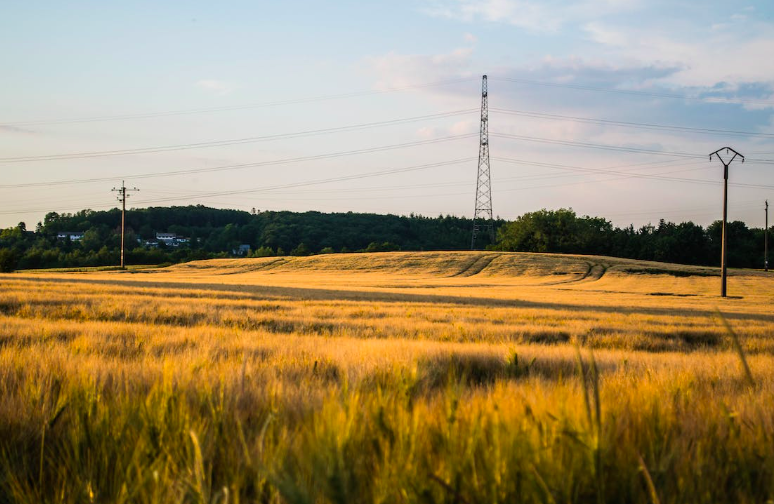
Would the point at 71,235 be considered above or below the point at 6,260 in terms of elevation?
above

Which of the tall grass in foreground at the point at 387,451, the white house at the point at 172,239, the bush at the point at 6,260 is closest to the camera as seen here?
the tall grass in foreground at the point at 387,451

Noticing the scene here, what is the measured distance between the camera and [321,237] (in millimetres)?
135625

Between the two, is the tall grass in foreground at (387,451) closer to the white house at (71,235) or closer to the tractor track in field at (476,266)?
the tractor track in field at (476,266)

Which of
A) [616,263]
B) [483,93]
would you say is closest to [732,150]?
[616,263]

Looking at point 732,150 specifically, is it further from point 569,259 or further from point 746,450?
point 746,450

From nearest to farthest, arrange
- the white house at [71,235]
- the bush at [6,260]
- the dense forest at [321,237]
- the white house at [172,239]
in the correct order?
the bush at [6,260] < the dense forest at [321,237] < the white house at [71,235] < the white house at [172,239]

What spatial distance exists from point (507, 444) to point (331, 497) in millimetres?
634

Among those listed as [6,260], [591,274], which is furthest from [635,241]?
[6,260]

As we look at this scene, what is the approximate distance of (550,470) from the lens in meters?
1.77

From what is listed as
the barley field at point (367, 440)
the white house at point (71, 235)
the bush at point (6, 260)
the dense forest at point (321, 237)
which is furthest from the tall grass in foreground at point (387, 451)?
the white house at point (71, 235)

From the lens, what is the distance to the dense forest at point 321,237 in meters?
113

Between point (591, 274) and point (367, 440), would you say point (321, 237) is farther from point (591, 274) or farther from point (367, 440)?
point (367, 440)

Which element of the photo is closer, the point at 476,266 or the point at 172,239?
the point at 476,266

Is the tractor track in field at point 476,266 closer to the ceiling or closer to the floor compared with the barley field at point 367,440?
closer to the floor
